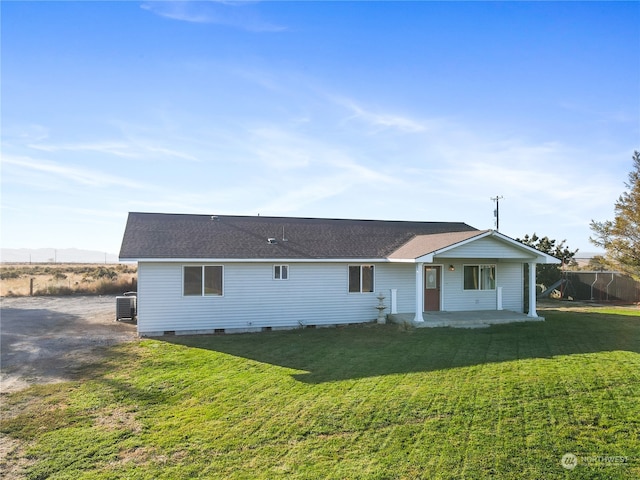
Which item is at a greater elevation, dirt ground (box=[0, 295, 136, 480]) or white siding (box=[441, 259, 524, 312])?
white siding (box=[441, 259, 524, 312])

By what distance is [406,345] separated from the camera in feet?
37.3

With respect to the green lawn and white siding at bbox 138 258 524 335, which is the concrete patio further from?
the green lawn

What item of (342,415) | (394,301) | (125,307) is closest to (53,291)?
(125,307)

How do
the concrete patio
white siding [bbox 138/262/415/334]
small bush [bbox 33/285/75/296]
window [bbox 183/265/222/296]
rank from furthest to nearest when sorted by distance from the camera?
small bush [bbox 33/285/75/296], the concrete patio, window [bbox 183/265/222/296], white siding [bbox 138/262/415/334]

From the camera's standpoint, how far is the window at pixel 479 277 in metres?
17.1

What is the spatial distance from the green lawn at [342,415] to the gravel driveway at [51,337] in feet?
3.31

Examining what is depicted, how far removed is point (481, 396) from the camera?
7.07 m

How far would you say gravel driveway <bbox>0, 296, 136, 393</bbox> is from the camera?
942 cm

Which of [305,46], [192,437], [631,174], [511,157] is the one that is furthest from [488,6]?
[631,174]

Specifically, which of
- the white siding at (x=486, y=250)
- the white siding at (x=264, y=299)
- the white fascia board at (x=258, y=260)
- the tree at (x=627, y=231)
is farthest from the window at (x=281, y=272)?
the tree at (x=627, y=231)

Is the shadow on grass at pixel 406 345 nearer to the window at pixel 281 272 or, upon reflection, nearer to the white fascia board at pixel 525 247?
the window at pixel 281 272

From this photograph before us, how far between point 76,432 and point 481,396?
641 cm

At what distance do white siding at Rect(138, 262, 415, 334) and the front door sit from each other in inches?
26.1

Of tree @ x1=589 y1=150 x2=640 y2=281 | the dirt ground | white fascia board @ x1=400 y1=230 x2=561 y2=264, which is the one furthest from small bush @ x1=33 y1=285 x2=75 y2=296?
tree @ x1=589 y1=150 x2=640 y2=281
